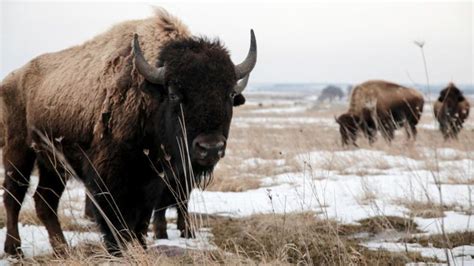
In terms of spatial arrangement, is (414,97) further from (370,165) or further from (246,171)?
(246,171)

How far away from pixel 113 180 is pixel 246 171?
5.85 metres

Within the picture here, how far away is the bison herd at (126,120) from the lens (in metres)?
3.91

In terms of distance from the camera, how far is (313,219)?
557 centimetres

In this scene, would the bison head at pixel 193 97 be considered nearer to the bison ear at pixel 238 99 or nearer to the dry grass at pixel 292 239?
the bison ear at pixel 238 99

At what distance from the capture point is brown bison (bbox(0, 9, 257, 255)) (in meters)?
3.88

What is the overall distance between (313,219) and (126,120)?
2.48 meters

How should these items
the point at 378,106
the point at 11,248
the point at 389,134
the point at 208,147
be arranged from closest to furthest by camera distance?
the point at 208,147, the point at 11,248, the point at 389,134, the point at 378,106

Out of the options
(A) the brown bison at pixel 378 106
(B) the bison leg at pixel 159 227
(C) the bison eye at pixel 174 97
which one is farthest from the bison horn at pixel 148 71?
(A) the brown bison at pixel 378 106

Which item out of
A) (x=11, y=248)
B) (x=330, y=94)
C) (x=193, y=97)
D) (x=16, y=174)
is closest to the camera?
(x=193, y=97)

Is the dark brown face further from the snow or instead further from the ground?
the snow

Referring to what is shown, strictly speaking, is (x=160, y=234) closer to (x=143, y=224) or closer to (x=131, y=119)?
(x=143, y=224)

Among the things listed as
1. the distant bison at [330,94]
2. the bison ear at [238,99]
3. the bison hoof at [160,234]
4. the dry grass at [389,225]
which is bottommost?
the distant bison at [330,94]

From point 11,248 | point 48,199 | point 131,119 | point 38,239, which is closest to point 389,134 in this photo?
point 48,199

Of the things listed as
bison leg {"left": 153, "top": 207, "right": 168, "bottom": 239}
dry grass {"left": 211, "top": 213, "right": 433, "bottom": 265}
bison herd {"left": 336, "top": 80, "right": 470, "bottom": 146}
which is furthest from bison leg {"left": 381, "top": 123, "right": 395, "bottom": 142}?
bison leg {"left": 153, "top": 207, "right": 168, "bottom": 239}
